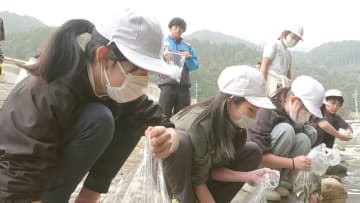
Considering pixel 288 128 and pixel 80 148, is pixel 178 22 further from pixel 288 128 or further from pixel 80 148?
pixel 80 148

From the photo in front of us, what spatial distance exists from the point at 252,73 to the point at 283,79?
161cm

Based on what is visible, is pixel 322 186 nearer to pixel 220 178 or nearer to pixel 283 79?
pixel 283 79

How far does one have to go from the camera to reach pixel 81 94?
1.52 m

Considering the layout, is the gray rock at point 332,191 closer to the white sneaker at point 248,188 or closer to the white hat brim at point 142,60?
the white sneaker at point 248,188

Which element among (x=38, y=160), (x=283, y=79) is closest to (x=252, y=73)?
(x=38, y=160)

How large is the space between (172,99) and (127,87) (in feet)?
7.53

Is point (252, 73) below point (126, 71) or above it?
below

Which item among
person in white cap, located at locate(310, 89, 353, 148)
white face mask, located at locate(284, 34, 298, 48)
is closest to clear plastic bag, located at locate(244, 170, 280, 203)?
person in white cap, located at locate(310, 89, 353, 148)

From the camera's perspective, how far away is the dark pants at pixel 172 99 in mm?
3793

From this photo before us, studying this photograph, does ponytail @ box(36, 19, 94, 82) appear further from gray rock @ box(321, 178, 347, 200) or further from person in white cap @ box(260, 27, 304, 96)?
person in white cap @ box(260, 27, 304, 96)

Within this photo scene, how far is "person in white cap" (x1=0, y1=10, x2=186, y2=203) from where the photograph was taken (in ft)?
4.68

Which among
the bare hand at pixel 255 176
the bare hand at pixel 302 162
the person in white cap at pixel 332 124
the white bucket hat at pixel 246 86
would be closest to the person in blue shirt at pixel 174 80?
the person in white cap at pixel 332 124

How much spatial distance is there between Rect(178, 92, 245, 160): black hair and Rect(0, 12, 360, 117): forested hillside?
67cm

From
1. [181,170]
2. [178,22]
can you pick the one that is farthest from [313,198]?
[178,22]
